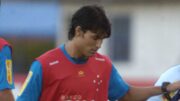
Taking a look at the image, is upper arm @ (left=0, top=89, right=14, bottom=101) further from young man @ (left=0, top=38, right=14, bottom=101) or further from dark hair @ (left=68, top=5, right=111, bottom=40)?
dark hair @ (left=68, top=5, right=111, bottom=40)

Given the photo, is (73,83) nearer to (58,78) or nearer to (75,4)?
(58,78)

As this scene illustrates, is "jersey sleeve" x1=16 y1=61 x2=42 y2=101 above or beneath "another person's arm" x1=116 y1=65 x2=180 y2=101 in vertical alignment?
above

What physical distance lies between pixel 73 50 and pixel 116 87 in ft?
1.58

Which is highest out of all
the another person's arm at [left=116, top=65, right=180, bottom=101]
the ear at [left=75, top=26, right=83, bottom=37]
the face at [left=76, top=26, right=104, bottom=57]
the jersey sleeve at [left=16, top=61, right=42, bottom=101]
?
the ear at [left=75, top=26, right=83, bottom=37]

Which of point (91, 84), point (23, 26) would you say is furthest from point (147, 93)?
point (23, 26)

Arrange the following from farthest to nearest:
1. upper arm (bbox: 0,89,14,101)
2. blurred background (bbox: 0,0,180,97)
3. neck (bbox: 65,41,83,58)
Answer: blurred background (bbox: 0,0,180,97), upper arm (bbox: 0,89,14,101), neck (bbox: 65,41,83,58)

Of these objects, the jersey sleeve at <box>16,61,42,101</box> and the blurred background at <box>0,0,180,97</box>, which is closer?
the jersey sleeve at <box>16,61,42,101</box>

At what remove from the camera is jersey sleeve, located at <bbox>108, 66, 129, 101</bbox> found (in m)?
5.93

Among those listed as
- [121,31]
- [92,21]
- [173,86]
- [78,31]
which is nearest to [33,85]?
[78,31]

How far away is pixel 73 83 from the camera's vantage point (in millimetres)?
5656

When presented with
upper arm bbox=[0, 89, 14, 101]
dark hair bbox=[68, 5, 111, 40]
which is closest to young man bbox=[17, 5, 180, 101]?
dark hair bbox=[68, 5, 111, 40]

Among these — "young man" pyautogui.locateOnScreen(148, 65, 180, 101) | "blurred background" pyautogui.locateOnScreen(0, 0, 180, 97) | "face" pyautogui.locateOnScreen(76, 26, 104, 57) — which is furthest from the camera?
"blurred background" pyautogui.locateOnScreen(0, 0, 180, 97)

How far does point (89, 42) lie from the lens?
552 centimetres

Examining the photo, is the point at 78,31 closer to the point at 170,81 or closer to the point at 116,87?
the point at 116,87
